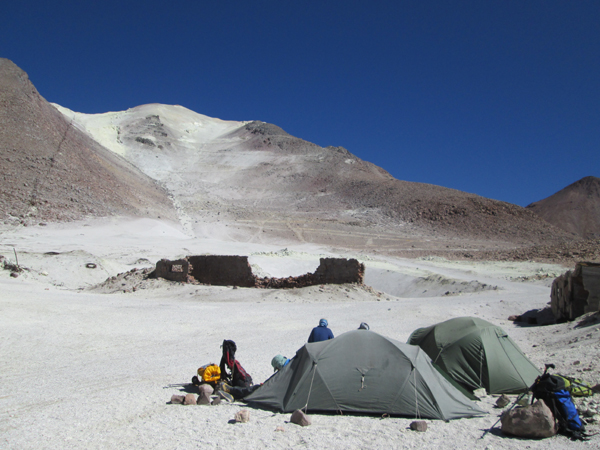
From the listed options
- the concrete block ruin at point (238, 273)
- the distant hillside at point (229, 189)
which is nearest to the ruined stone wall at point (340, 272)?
the concrete block ruin at point (238, 273)

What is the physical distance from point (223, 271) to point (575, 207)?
131 meters

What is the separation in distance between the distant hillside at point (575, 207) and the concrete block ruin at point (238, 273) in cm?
10977

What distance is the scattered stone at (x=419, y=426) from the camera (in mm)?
5934

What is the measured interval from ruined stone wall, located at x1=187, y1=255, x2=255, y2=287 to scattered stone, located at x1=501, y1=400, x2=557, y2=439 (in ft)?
56.6

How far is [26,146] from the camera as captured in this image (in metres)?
48.7

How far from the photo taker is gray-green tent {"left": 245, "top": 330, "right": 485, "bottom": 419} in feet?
21.3

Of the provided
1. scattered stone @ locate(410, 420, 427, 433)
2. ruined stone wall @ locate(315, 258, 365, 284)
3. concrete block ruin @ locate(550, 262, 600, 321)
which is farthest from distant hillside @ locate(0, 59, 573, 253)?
scattered stone @ locate(410, 420, 427, 433)

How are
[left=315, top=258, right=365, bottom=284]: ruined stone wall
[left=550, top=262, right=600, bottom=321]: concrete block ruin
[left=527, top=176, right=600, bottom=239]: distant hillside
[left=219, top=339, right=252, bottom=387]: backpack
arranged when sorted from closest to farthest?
1. [left=219, top=339, right=252, bottom=387]: backpack
2. [left=550, top=262, right=600, bottom=321]: concrete block ruin
3. [left=315, top=258, right=365, bottom=284]: ruined stone wall
4. [left=527, top=176, right=600, bottom=239]: distant hillside

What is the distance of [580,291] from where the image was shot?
13.4 m

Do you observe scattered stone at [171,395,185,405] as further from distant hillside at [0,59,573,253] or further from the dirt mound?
distant hillside at [0,59,573,253]

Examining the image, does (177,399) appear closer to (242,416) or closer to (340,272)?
(242,416)

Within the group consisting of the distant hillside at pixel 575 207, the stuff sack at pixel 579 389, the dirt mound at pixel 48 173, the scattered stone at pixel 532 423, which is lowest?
the scattered stone at pixel 532 423

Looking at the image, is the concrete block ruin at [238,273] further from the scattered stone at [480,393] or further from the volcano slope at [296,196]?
the volcano slope at [296,196]

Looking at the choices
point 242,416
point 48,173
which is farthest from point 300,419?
point 48,173
